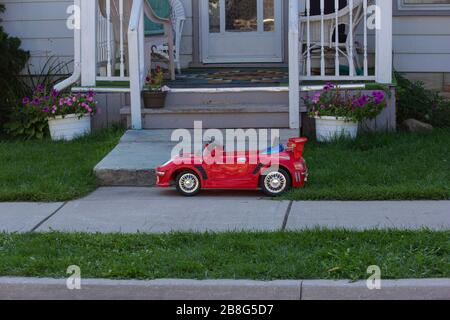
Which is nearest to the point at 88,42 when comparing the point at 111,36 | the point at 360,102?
the point at 111,36

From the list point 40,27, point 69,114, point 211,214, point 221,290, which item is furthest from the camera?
point 40,27

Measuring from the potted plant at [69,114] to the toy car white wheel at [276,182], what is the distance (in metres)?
3.05

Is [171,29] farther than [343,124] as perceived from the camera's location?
Yes

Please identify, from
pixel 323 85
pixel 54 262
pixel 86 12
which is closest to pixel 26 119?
pixel 86 12

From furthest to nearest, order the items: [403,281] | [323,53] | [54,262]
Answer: [323,53], [54,262], [403,281]

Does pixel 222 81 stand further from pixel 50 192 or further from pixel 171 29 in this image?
pixel 50 192

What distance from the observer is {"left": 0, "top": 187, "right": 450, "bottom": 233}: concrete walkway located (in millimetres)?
6648

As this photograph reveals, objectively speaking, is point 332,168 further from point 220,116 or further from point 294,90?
point 220,116

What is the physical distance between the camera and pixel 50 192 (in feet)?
25.4

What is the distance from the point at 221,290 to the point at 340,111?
14.9 feet

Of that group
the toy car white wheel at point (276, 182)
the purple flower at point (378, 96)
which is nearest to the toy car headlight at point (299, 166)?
the toy car white wheel at point (276, 182)

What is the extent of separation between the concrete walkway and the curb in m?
1.22

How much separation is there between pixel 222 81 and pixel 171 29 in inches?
44.1

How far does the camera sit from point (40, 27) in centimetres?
1238
